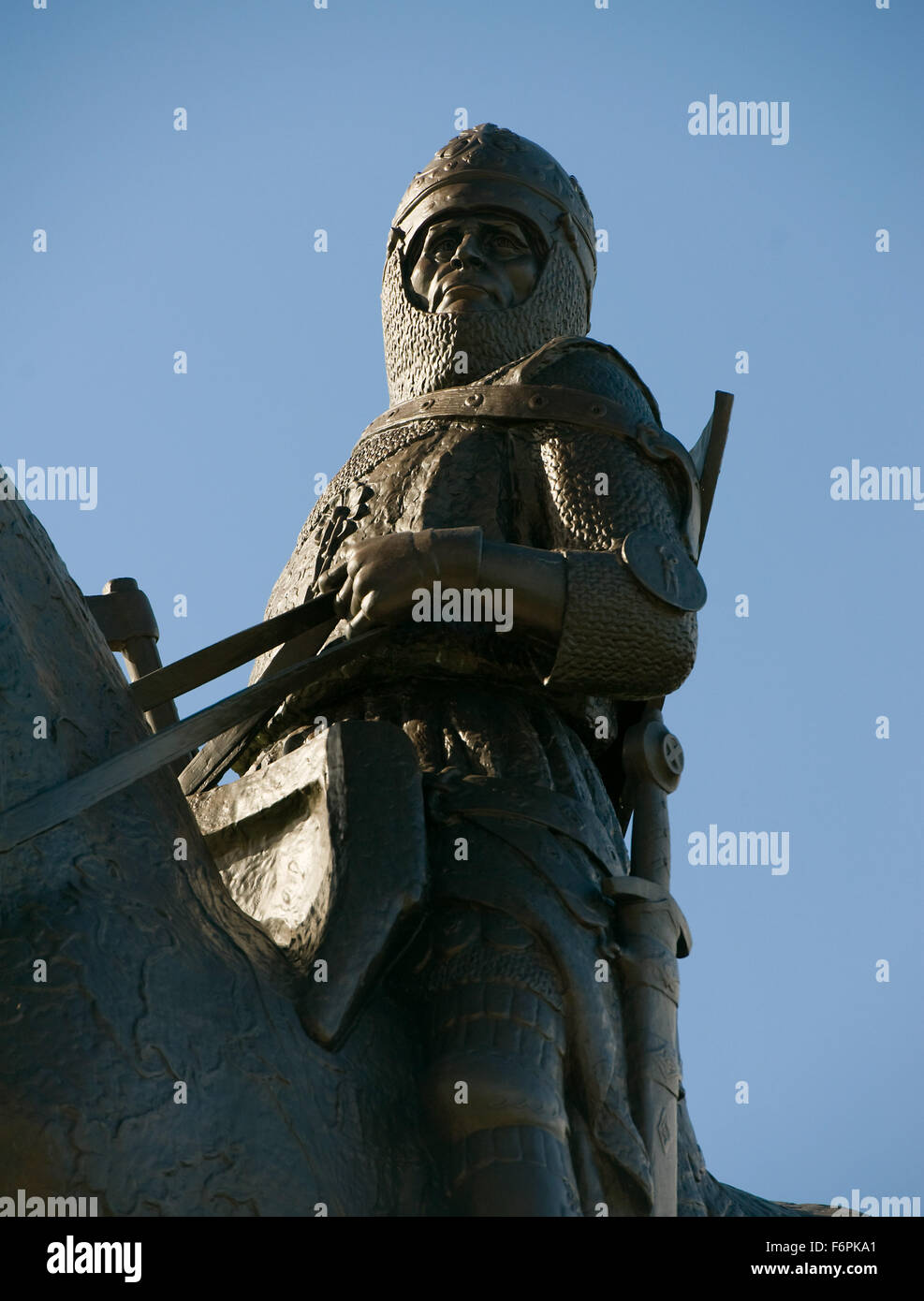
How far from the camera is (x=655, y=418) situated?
7.54 m

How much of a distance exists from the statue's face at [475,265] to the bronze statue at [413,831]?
0.6 inches

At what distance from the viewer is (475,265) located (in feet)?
26.2

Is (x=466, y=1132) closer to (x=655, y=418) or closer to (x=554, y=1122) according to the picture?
(x=554, y=1122)

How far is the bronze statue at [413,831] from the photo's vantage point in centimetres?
494

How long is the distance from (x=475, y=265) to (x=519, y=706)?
2.17 meters

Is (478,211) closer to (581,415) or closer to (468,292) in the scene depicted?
(468,292)

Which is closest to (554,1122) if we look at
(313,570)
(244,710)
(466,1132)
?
(466,1132)

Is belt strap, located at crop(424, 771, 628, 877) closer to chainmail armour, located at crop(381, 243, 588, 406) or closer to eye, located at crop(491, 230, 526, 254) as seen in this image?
chainmail armour, located at crop(381, 243, 588, 406)

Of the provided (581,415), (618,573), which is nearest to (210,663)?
(618,573)

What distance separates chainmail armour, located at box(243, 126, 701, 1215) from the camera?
561 centimetres

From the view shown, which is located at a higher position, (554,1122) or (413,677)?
(413,677)

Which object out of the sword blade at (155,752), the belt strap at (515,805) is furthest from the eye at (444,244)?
the belt strap at (515,805)

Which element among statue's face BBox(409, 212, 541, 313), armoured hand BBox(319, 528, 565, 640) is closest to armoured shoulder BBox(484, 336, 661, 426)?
statue's face BBox(409, 212, 541, 313)
